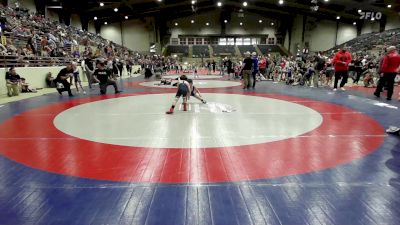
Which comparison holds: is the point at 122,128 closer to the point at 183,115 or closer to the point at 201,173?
the point at 183,115

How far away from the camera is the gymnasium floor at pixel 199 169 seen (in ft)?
7.80

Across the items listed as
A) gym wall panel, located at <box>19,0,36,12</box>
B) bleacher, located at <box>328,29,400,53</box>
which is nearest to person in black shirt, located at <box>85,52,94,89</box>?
gym wall panel, located at <box>19,0,36,12</box>

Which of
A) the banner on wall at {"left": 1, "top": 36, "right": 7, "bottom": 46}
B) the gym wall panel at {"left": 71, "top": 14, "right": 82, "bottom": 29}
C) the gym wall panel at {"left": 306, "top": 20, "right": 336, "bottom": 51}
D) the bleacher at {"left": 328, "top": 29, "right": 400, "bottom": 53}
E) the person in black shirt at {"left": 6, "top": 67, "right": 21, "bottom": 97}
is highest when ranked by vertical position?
the gym wall panel at {"left": 71, "top": 14, "right": 82, "bottom": 29}

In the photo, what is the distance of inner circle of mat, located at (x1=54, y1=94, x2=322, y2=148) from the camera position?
4496 mm

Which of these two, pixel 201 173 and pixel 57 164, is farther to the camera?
pixel 57 164

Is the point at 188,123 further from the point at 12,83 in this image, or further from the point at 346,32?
the point at 346,32

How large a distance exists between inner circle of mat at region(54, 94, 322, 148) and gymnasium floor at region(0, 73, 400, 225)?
0.03m

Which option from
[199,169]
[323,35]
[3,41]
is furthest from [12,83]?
[323,35]

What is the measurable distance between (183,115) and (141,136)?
5.81 feet

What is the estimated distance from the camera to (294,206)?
8.14 feet

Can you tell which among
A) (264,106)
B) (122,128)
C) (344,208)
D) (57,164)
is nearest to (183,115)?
(122,128)

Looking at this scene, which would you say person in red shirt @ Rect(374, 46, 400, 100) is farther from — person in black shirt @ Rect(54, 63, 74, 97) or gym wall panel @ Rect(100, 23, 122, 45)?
gym wall panel @ Rect(100, 23, 122, 45)

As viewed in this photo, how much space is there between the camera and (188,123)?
219 inches

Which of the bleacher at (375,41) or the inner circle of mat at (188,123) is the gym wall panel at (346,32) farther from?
the inner circle of mat at (188,123)
